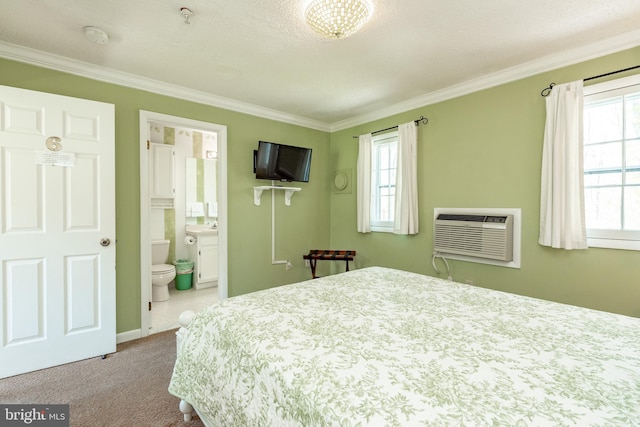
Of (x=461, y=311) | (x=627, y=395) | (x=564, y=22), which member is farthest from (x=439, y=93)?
(x=627, y=395)

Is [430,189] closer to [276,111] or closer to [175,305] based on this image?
[276,111]

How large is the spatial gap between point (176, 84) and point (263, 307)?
243cm

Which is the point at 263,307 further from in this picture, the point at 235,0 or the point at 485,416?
the point at 235,0

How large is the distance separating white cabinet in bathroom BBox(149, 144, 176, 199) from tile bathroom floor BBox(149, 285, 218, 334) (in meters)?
1.43

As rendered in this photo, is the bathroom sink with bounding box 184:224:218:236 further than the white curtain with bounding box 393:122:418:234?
Yes

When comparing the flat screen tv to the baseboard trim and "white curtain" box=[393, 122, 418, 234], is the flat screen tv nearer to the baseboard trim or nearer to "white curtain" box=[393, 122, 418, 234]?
"white curtain" box=[393, 122, 418, 234]

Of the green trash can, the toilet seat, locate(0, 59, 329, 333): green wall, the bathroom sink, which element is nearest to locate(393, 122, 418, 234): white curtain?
locate(0, 59, 329, 333): green wall

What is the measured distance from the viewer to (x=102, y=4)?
1.69 m

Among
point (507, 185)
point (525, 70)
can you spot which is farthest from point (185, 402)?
point (525, 70)

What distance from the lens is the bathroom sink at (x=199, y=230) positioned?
426 centimetres

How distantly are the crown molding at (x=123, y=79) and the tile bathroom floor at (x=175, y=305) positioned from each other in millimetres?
2331

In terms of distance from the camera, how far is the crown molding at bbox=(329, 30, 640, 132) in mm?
2004

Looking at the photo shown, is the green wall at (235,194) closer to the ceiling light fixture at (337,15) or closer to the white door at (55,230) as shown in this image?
the white door at (55,230)

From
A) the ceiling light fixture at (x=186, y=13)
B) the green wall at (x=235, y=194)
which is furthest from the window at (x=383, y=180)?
the ceiling light fixture at (x=186, y=13)
